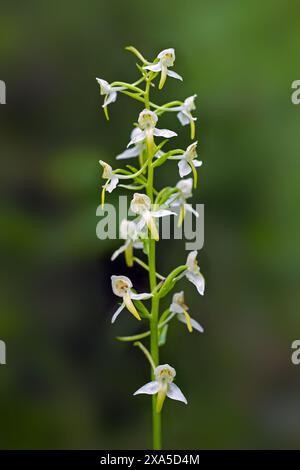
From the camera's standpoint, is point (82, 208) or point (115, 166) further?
point (115, 166)

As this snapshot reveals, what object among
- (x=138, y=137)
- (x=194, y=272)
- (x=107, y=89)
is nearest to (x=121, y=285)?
(x=194, y=272)

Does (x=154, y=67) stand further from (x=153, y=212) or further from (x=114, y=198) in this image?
(x=114, y=198)

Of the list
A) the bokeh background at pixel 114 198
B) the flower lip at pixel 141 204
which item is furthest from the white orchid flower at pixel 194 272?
the bokeh background at pixel 114 198

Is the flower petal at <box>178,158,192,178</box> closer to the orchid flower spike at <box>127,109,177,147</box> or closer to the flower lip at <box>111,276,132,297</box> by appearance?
the orchid flower spike at <box>127,109,177,147</box>

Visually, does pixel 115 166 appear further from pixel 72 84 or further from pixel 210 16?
pixel 210 16

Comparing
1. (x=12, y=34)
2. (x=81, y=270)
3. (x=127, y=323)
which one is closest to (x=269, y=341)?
(x=127, y=323)
